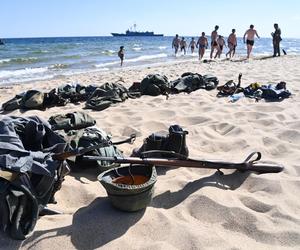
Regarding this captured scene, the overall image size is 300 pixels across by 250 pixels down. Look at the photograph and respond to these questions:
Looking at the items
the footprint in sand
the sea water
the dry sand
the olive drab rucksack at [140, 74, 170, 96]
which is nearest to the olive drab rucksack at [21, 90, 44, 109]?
the olive drab rucksack at [140, 74, 170, 96]

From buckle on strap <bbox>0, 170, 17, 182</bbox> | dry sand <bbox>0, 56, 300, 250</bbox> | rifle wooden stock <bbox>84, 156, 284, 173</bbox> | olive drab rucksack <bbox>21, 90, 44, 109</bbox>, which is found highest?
buckle on strap <bbox>0, 170, 17, 182</bbox>

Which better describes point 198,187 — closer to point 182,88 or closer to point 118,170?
point 118,170

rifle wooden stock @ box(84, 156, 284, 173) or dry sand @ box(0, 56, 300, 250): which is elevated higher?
rifle wooden stock @ box(84, 156, 284, 173)

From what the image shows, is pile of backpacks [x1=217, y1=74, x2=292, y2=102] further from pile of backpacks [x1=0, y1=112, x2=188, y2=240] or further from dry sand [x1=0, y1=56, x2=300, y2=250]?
pile of backpacks [x1=0, y1=112, x2=188, y2=240]

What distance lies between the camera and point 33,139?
9.79ft

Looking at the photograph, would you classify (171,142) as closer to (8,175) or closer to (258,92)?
(8,175)

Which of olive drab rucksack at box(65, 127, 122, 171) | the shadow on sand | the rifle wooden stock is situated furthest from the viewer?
olive drab rucksack at box(65, 127, 122, 171)

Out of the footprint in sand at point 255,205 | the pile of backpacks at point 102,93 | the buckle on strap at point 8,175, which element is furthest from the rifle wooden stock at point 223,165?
the pile of backpacks at point 102,93

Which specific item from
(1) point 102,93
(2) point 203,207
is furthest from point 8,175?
(1) point 102,93

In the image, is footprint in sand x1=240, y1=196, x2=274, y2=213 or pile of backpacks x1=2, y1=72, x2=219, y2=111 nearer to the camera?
footprint in sand x1=240, y1=196, x2=274, y2=213

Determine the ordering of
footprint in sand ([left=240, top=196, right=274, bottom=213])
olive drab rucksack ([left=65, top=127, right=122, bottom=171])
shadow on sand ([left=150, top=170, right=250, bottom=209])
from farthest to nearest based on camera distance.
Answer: olive drab rucksack ([left=65, top=127, right=122, bottom=171]), shadow on sand ([left=150, top=170, right=250, bottom=209]), footprint in sand ([left=240, top=196, right=274, bottom=213])

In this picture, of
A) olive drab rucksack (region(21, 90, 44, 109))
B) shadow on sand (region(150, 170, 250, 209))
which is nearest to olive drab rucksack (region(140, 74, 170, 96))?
olive drab rucksack (region(21, 90, 44, 109))

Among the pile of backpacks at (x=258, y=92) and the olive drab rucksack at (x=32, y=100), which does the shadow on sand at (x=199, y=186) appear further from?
the olive drab rucksack at (x=32, y=100)

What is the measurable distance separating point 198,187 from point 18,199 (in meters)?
1.37
